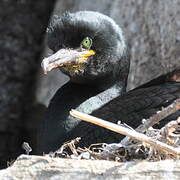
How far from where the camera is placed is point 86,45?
409 cm

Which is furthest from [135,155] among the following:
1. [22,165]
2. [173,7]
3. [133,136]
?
[173,7]

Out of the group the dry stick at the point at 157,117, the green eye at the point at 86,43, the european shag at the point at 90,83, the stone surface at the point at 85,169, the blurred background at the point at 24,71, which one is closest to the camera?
the stone surface at the point at 85,169

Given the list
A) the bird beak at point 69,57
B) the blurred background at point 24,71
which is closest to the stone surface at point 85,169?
the bird beak at point 69,57

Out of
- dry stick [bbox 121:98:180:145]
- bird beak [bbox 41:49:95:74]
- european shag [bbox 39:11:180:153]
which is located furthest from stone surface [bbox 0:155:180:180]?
bird beak [bbox 41:49:95:74]

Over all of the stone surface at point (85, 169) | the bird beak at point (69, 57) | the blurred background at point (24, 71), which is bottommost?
the blurred background at point (24, 71)

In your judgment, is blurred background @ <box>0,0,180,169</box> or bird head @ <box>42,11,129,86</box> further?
blurred background @ <box>0,0,180,169</box>

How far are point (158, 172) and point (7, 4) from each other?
378 centimetres

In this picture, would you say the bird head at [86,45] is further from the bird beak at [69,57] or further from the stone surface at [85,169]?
the stone surface at [85,169]

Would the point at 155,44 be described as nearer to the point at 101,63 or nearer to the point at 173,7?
the point at 173,7

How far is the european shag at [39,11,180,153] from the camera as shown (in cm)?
379

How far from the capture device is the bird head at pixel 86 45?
13.4 ft

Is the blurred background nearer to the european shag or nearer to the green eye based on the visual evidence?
the european shag

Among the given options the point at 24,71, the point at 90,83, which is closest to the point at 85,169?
the point at 90,83

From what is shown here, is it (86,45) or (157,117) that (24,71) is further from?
(157,117)
